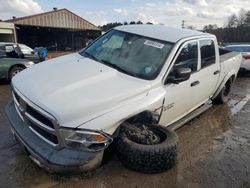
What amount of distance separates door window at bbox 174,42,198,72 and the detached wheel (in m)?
1.29

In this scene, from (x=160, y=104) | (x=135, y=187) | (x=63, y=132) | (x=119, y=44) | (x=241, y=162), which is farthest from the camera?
(x=119, y=44)


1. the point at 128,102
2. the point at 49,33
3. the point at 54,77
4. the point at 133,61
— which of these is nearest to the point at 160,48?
the point at 133,61

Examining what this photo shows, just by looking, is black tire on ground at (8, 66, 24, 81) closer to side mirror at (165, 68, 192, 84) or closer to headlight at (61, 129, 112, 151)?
side mirror at (165, 68, 192, 84)

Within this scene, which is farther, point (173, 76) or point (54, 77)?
point (173, 76)

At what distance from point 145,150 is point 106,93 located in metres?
0.83

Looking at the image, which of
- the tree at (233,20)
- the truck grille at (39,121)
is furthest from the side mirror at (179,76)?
the tree at (233,20)

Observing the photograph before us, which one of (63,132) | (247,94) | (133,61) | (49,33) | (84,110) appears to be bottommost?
(49,33)

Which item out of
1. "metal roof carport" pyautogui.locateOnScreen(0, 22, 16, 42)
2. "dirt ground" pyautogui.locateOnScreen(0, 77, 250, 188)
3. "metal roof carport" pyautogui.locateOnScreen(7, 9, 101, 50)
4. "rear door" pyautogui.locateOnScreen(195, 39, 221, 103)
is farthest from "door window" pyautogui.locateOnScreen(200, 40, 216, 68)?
"metal roof carport" pyautogui.locateOnScreen(0, 22, 16, 42)

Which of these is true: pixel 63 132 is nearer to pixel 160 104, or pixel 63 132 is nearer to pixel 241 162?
pixel 160 104

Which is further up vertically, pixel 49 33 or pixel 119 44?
pixel 119 44

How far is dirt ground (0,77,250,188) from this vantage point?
3.33 meters

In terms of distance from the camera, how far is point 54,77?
3.55 meters

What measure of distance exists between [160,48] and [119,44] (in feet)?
2.51

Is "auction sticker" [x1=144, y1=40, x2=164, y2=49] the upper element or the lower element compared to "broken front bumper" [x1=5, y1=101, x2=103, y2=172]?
upper
